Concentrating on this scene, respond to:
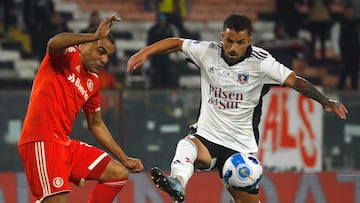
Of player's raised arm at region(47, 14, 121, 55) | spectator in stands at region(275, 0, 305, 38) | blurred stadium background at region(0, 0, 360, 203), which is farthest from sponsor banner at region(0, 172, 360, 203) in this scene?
spectator in stands at region(275, 0, 305, 38)

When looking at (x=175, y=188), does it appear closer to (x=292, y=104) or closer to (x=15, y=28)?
(x=292, y=104)

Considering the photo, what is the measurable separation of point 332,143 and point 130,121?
2168 mm

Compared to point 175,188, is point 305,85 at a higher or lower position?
higher

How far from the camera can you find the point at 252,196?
27.5 feet

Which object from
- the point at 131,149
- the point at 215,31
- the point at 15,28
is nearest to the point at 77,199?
the point at 131,149

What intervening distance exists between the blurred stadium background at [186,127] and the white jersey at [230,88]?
2.17 meters

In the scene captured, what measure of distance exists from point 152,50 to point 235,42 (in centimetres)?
58

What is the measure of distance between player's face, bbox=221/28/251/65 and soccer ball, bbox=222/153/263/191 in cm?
73

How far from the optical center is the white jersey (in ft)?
26.6

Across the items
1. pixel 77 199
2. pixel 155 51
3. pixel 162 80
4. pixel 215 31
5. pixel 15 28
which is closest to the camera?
pixel 155 51

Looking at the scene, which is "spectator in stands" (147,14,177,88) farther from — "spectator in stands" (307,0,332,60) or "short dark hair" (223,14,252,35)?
"short dark hair" (223,14,252,35)

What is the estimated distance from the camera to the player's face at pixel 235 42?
7.84 meters

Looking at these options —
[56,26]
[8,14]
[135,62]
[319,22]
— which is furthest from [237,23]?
[319,22]

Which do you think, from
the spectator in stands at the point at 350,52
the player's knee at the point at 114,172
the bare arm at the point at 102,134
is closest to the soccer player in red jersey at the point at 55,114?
the player's knee at the point at 114,172
